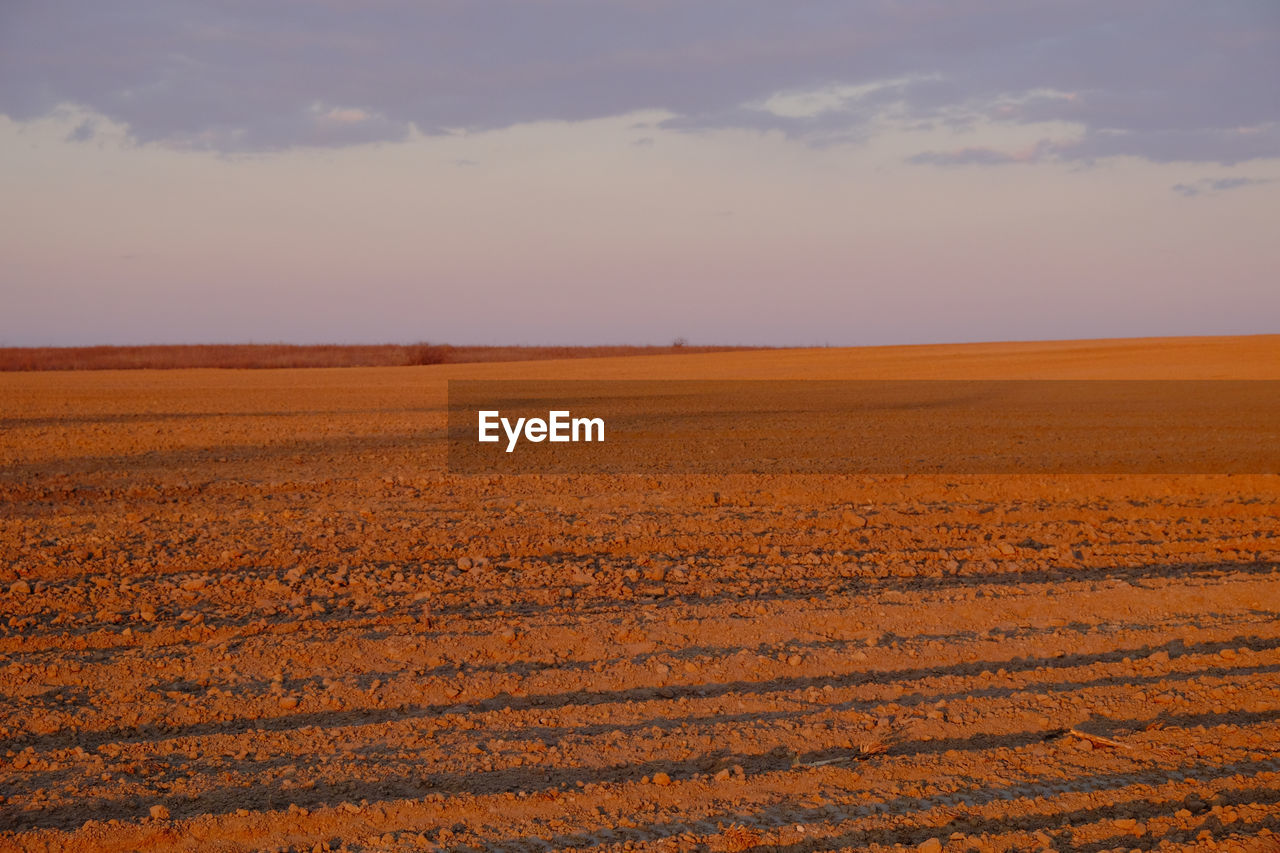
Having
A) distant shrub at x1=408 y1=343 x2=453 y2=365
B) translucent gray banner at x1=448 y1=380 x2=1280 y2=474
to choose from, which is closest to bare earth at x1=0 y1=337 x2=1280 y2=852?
translucent gray banner at x1=448 y1=380 x2=1280 y2=474

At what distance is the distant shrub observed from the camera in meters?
46.9

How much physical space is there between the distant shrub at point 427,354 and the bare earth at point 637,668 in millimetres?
36111

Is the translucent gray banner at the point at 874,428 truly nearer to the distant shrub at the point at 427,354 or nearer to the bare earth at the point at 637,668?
the bare earth at the point at 637,668

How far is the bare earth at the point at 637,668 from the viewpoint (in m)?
3.88

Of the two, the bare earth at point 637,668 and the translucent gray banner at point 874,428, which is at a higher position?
the translucent gray banner at point 874,428

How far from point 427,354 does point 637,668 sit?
4329 cm

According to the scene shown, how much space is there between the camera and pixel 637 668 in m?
5.41

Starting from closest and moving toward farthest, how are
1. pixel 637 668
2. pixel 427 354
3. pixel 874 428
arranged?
pixel 637 668, pixel 874 428, pixel 427 354

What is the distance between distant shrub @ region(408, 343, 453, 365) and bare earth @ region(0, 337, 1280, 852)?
118 feet

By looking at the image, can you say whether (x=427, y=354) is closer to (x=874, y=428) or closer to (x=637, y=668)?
(x=874, y=428)

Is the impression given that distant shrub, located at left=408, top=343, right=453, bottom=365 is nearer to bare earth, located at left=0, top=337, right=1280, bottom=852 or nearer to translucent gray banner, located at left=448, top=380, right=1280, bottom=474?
translucent gray banner, located at left=448, top=380, right=1280, bottom=474

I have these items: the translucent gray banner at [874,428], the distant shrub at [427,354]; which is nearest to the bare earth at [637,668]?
the translucent gray banner at [874,428]

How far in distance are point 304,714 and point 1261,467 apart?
1241cm

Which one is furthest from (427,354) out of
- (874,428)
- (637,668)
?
(637,668)
